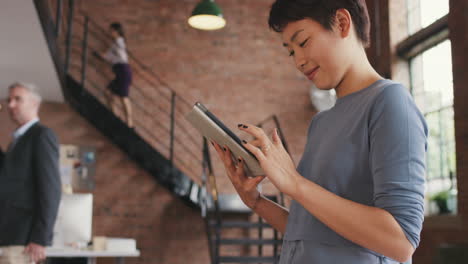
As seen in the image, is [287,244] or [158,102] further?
[158,102]

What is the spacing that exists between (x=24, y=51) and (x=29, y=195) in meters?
3.05

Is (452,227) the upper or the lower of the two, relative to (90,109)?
lower

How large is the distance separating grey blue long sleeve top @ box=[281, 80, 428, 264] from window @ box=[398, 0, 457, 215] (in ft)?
14.4

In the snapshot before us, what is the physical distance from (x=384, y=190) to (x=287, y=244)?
10.0 inches

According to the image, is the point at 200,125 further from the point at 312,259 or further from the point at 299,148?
the point at 299,148

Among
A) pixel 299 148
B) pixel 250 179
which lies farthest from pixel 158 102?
pixel 250 179

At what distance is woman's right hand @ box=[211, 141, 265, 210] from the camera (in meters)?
1.11

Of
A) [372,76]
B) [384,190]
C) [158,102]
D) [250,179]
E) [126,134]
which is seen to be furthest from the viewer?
[158,102]

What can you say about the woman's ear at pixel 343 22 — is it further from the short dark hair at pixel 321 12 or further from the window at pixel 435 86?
the window at pixel 435 86

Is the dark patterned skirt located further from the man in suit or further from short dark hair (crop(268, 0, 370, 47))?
short dark hair (crop(268, 0, 370, 47))

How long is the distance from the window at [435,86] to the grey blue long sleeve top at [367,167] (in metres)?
4.39

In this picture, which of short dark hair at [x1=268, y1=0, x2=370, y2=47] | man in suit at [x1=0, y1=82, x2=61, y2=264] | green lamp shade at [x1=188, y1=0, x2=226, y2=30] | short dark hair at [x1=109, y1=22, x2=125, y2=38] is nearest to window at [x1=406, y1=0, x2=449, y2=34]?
green lamp shade at [x1=188, y1=0, x2=226, y2=30]

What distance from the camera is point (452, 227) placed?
184 inches

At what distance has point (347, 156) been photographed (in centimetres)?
93
